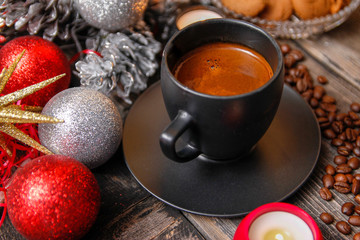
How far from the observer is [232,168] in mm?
876

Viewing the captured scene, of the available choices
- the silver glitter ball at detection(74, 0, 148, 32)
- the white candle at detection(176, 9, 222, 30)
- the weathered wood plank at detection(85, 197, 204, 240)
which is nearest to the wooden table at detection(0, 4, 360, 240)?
the weathered wood plank at detection(85, 197, 204, 240)

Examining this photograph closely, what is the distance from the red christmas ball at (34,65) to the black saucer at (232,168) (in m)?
0.21

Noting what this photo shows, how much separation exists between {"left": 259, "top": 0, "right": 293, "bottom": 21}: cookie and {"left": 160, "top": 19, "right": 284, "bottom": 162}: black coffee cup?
1.34 ft

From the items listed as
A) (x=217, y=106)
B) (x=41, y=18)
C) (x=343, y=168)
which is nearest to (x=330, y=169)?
(x=343, y=168)

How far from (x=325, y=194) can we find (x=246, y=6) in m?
0.63

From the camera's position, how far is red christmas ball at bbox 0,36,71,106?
946 millimetres

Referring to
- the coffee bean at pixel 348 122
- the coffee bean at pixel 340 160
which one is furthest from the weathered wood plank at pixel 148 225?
the coffee bean at pixel 348 122

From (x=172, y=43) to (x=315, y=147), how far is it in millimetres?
395

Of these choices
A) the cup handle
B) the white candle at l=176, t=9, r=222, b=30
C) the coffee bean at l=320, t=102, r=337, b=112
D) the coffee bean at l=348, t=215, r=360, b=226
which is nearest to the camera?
the cup handle

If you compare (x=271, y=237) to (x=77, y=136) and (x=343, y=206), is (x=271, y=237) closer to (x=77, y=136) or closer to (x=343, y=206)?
(x=343, y=206)

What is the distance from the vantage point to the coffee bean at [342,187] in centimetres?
87

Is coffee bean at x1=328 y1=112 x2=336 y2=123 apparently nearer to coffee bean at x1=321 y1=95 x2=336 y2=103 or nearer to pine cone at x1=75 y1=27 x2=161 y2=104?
coffee bean at x1=321 y1=95 x2=336 y2=103

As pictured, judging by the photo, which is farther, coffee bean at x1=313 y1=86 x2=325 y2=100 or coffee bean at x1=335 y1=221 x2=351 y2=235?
coffee bean at x1=313 y1=86 x2=325 y2=100

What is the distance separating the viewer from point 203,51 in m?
0.90
